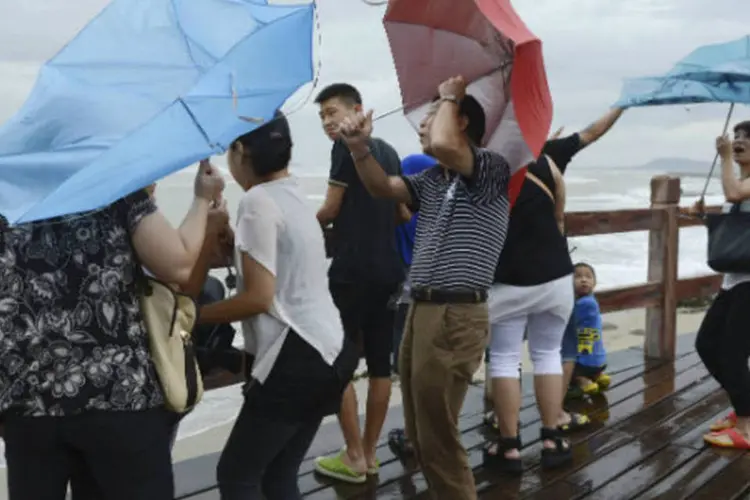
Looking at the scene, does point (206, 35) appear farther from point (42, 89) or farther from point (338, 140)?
point (338, 140)

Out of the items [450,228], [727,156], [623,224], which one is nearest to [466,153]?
[450,228]

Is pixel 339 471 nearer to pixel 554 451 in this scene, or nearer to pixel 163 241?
pixel 554 451

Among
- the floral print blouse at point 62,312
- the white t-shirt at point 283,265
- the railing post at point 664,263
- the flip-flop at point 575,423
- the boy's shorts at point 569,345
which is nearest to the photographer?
the floral print blouse at point 62,312

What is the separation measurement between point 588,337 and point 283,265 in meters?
3.11

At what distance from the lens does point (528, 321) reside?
388 cm

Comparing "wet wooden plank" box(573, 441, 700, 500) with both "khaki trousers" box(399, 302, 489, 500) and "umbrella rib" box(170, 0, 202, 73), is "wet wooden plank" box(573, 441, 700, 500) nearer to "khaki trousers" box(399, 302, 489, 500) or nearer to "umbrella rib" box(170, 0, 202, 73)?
"khaki trousers" box(399, 302, 489, 500)

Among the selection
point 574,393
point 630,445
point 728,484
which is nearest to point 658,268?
point 574,393

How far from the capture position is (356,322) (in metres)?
3.53

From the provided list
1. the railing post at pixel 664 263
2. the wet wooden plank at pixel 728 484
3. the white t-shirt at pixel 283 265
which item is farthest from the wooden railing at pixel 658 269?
the white t-shirt at pixel 283 265

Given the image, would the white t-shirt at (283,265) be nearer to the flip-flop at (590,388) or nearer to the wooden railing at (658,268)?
the flip-flop at (590,388)

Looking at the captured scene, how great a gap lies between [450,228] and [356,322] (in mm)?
823

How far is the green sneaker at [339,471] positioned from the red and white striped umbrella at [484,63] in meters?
1.46

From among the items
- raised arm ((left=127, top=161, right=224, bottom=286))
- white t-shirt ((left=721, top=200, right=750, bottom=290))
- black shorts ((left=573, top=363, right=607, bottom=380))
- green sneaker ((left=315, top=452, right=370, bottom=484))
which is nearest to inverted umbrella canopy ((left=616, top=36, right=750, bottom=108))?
white t-shirt ((left=721, top=200, right=750, bottom=290))

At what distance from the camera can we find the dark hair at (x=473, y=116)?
2.93 metres
